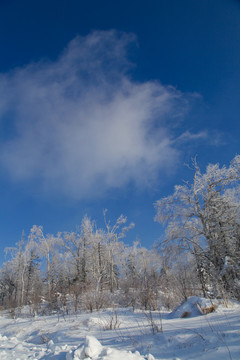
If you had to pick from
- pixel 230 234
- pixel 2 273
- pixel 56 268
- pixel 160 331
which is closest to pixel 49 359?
pixel 160 331

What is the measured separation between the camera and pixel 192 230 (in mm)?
13680

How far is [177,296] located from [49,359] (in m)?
7.88

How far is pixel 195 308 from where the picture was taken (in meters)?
6.41

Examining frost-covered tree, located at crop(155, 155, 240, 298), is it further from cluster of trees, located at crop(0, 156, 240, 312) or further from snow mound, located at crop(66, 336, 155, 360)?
snow mound, located at crop(66, 336, 155, 360)

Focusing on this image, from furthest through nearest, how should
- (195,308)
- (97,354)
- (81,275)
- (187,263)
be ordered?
(81,275)
(187,263)
(195,308)
(97,354)

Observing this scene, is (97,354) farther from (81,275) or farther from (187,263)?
(81,275)

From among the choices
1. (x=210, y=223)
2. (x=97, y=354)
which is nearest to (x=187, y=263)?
(x=210, y=223)

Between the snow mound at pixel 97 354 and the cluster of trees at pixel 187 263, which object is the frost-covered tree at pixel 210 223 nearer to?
the cluster of trees at pixel 187 263

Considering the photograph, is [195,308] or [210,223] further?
[210,223]

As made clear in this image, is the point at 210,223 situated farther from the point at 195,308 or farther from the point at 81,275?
the point at 81,275

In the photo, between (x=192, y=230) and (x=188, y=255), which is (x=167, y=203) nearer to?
(x=192, y=230)

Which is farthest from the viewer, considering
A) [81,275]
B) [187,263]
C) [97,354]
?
[81,275]

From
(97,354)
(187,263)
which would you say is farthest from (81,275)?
(97,354)

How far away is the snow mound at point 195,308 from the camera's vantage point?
617cm
